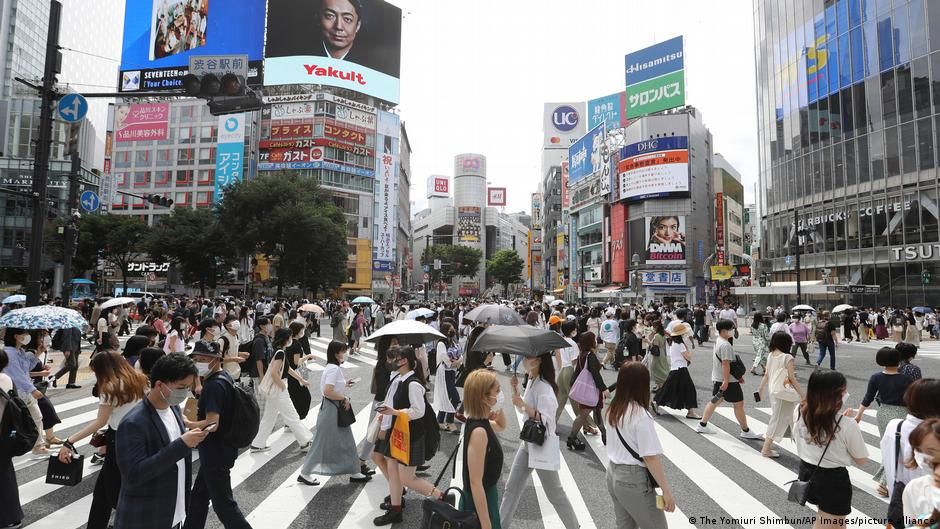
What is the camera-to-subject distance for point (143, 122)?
65375mm

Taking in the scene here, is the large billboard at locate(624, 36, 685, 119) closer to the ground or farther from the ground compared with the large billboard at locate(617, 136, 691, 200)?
farther from the ground

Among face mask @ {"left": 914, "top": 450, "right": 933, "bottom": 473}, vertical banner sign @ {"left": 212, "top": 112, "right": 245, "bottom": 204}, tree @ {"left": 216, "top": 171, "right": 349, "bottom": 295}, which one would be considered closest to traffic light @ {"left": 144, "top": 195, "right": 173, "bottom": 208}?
face mask @ {"left": 914, "top": 450, "right": 933, "bottom": 473}

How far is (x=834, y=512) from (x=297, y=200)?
41.3 meters

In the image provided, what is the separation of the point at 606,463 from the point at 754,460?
5.99 ft

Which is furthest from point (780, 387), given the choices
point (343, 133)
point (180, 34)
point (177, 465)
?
point (343, 133)

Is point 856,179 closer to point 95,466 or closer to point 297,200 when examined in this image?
point 297,200

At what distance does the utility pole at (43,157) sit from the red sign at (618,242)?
52291 mm

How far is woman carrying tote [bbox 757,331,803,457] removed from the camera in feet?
20.7

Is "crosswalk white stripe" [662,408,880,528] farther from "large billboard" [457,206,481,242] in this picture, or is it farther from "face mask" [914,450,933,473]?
"large billboard" [457,206,481,242]

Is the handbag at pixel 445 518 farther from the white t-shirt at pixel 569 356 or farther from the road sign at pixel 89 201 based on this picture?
the road sign at pixel 89 201

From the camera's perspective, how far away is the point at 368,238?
6462 cm

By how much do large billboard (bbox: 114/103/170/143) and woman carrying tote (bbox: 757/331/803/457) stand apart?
243 feet

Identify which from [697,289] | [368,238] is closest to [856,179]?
[697,289]

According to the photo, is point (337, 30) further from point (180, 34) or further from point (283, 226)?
point (283, 226)
